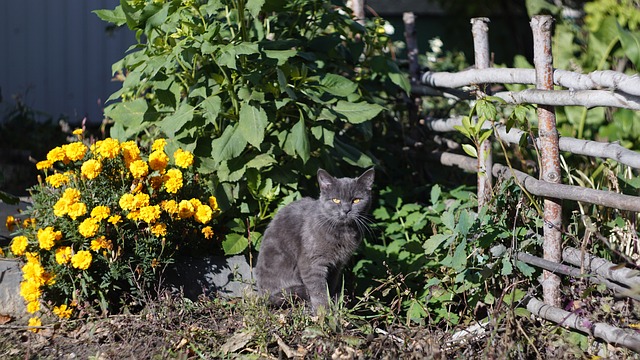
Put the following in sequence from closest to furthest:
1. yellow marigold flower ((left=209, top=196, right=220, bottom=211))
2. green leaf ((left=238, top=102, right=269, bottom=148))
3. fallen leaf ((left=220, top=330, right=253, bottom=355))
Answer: fallen leaf ((left=220, top=330, right=253, bottom=355)) < green leaf ((left=238, top=102, right=269, bottom=148)) < yellow marigold flower ((left=209, top=196, right=220, bottom=211))

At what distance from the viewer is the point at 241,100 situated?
4355 millimetres

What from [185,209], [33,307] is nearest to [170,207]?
[185,209]

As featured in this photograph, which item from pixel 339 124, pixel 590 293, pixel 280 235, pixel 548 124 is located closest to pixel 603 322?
pixel 590 293

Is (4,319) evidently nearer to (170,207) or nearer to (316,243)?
(170,207)

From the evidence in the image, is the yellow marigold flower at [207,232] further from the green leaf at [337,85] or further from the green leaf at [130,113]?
the green leaf at [337,85]

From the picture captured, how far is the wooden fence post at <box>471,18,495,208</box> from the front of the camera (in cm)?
414

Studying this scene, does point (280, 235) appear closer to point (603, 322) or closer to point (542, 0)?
point (603, 322)

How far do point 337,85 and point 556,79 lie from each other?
55.4 inches

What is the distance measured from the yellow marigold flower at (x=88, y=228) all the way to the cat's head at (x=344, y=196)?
3.92ft

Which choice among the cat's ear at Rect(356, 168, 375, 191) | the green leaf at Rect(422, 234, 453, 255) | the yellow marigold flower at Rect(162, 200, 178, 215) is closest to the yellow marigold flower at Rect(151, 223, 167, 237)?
the yellow marigold flower at Rect(162, 200, 178, 215)

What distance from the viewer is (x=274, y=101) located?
4.30 m

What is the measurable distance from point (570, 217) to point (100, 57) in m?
5.59

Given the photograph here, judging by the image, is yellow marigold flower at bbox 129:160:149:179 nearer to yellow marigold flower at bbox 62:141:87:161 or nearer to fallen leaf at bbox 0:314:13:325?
yellow marigold flower at bbox 62:141:87:161

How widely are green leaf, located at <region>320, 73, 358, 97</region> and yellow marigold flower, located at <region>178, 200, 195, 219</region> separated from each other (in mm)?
1094
